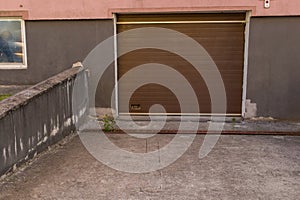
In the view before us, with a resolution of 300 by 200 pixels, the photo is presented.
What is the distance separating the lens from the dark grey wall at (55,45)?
802 centimetres

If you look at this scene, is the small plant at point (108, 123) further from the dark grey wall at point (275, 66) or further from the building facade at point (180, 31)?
the dark grey wall at point (275, 66)

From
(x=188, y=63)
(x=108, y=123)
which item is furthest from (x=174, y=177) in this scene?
(x=188, y=63)

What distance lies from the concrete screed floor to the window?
3.08 m

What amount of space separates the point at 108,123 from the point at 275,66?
4210mm

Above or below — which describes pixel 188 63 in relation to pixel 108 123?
above

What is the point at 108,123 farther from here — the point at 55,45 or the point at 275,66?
the point at 275,66

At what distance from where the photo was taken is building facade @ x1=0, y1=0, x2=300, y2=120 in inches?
307

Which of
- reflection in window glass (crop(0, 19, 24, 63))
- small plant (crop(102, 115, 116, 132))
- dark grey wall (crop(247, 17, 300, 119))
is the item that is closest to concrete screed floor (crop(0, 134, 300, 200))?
small plant (crop(102, 115, 116, 132))

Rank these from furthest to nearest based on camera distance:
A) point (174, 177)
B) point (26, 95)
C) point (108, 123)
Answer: point (108, 123)
point (26, 95)
point (174, 177)

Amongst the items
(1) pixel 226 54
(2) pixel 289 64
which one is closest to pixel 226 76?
(1) pixel 226 54

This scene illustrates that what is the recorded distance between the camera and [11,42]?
8.30 meters

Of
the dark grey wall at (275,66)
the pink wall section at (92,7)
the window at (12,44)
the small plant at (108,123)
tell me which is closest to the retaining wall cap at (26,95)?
the small plant at (108,123)

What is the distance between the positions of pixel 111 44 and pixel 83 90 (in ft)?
4.32

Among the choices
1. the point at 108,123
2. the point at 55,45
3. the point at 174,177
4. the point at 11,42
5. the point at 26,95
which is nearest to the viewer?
the point at 174,177
